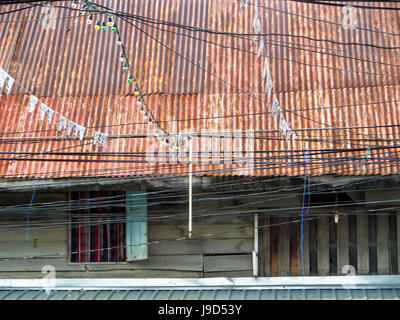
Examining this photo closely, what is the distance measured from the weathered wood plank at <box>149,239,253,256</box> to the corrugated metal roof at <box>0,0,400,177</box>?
149 centimetres

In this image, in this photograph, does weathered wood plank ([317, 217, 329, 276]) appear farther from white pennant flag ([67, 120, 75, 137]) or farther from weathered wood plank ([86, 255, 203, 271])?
white pennant flag ([67, 120, 75, 137])

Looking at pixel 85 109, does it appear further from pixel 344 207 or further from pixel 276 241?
pixel 344 207

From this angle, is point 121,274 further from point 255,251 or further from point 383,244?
point 383,244

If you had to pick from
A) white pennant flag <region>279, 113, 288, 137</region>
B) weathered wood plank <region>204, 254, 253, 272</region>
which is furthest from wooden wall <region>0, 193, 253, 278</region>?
white pennant flag <region>279, 113, 288, 137</region>

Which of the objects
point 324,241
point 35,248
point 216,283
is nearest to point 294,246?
point 324,241

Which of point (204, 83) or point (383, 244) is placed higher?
point (204, 83)

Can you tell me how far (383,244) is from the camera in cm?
803

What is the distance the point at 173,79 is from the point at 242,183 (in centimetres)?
263

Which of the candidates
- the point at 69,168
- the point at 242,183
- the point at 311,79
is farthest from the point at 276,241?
the point at 69,168

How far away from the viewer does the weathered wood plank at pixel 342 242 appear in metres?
8.05

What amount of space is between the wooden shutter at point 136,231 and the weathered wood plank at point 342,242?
318 cm

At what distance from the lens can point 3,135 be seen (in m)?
8.37

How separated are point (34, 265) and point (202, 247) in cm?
295

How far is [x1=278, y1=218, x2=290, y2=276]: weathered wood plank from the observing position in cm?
817
